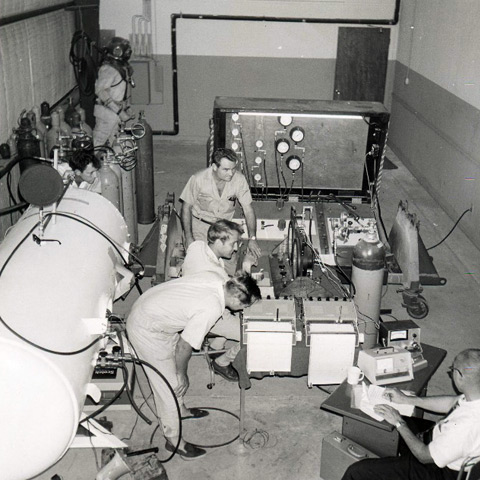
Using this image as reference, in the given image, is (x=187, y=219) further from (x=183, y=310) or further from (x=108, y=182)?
(x=183, y=310)

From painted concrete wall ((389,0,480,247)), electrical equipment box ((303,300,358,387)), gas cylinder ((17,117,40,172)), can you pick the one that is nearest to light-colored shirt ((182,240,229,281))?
electrical equipment box ((303,300,358,387))

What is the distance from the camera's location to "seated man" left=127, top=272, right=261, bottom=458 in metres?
3.47

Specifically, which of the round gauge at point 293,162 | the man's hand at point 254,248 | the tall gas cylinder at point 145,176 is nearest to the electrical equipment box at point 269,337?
the man's hand at point 254,248

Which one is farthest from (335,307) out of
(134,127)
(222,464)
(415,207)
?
(415,207)

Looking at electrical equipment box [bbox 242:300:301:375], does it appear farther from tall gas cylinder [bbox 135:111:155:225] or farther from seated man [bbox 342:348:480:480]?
tall gas cylinder [bbox 135:111:155:225]

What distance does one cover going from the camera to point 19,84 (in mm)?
6770

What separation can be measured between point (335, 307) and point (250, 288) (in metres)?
0.74

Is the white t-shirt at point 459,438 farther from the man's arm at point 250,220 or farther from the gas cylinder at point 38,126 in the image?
the gas cylinder at point 38,126

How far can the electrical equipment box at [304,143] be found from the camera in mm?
5668

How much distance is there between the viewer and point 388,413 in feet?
10.8

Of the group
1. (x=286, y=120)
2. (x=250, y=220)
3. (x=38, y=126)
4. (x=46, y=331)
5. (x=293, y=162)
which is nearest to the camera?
(x=46, y=331)

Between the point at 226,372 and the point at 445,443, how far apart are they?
1.97m

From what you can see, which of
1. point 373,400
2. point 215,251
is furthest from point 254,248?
point 373,400

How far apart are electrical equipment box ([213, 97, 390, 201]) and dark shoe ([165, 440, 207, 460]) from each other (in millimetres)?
2793
